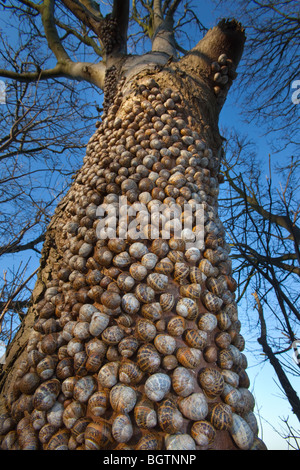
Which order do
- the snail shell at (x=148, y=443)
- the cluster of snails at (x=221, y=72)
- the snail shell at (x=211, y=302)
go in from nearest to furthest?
the snail shell at (x=148, y=443)
the snail shell at (x=211, y=302)
the cluster of snails at (x=221, y=72)

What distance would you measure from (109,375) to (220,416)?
40cm

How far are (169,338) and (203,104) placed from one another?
72.3 inches

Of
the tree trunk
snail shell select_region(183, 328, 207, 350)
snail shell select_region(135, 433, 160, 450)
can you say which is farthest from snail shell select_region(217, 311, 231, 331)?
snail shell select_region(135, 433, 160, 450)

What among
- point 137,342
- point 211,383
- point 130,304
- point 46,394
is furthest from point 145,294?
point 46,394

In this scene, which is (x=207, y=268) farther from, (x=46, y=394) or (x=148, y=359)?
(x=46, y=394)

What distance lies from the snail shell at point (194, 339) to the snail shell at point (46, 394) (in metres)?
0.52

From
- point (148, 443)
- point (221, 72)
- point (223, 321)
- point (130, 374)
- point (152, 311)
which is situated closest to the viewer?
point (148, 443)

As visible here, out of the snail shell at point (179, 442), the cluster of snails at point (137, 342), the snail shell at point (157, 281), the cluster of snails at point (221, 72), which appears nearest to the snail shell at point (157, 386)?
the cluster of snails at point (137, 342)

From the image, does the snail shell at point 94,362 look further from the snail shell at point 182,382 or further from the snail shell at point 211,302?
the snail shell at point 211,302

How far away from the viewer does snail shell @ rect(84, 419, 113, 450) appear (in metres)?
0.72

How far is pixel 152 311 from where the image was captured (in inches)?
36.4

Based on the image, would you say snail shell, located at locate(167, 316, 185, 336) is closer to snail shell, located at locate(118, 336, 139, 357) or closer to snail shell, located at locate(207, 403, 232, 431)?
snail shell, located at locate(118, 336, 139, 357)

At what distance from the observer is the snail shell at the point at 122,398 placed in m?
0.76
